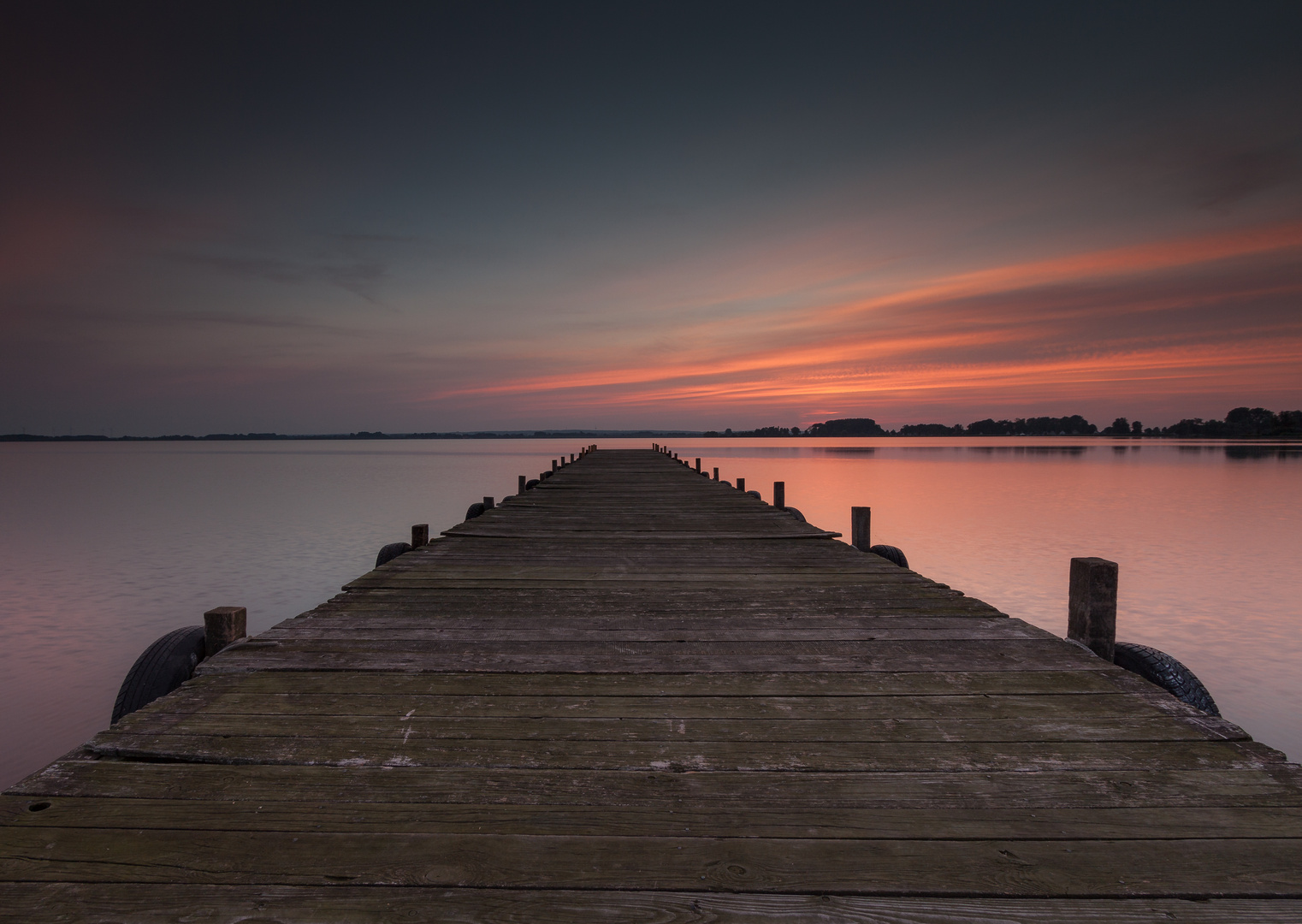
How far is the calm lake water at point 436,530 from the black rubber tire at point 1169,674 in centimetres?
536

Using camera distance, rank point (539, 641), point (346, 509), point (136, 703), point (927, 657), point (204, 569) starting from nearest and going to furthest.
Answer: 1. point (927, 657)
2. point (539, 641)
3. point (136, 703)
4. point (204, 569)
5. point (346, 509)

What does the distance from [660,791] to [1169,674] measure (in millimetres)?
4300

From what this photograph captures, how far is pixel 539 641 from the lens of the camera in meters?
4.15

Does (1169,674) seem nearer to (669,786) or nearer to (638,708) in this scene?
(638,708)

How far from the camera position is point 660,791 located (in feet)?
7.86

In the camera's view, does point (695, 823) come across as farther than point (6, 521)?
No

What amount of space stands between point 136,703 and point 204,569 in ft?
50.2

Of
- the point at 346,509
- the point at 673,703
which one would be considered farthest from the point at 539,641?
the point at 346,509

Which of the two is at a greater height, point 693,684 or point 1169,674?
point 693,684

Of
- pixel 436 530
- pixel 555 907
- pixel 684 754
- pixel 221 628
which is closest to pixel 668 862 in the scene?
pixel 555 907

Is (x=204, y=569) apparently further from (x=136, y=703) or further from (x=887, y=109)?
(x=887, y=109)

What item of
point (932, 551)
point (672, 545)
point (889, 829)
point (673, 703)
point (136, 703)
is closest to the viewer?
point (889, 829)

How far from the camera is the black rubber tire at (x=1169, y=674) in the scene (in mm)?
4492

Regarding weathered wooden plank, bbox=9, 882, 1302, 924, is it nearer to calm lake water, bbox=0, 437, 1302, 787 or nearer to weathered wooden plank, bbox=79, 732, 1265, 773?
weathered wooden plank, bbox=79, 732, 1265, 773
